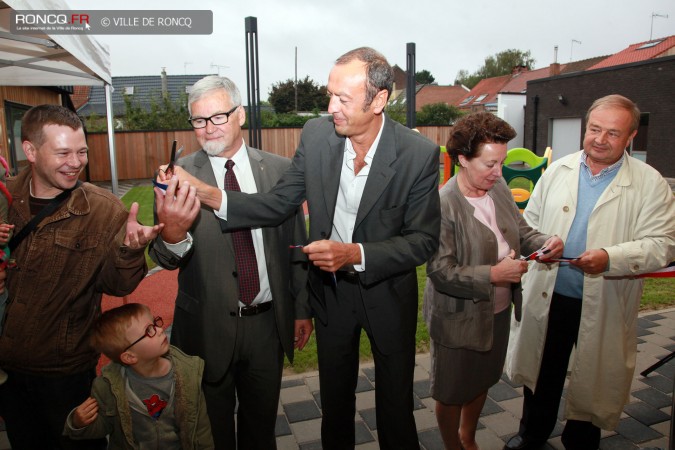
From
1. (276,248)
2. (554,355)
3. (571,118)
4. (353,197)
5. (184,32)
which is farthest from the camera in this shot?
(571,118)

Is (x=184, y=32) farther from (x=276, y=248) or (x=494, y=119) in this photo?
(x=494, y=119)

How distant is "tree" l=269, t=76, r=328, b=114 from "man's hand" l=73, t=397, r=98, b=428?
53.1 m

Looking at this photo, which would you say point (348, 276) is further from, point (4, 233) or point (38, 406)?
point (38, 406)

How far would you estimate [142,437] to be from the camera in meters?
2.21

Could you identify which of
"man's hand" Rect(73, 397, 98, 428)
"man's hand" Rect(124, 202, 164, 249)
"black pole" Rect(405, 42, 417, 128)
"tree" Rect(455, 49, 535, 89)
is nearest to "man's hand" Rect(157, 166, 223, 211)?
"man's hand" Rect(124, 202, 164, 249)

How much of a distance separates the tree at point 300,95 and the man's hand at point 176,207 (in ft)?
174

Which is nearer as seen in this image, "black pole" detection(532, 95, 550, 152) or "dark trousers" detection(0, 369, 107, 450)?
"dark trousers" detection(0, 369, 107, 450)

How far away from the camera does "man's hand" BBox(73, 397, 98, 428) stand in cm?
207

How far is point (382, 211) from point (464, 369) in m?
1.11

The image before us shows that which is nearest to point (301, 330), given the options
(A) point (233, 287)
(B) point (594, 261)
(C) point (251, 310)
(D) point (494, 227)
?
(C) point (251, 310)

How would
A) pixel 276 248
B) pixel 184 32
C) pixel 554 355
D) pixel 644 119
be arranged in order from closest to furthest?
pixel 276 248 < pixel 554 355 < pixel 184 32 < pixel 644 119

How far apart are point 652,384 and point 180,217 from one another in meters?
3.92

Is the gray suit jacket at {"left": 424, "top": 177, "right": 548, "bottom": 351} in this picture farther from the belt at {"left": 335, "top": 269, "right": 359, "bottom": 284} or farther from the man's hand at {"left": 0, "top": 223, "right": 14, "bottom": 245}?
the man's hand at {"left": 0, "top": 223, "right": 14, "bottom": 245}

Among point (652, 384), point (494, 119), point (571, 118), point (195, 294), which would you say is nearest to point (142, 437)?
point (195, 294)
